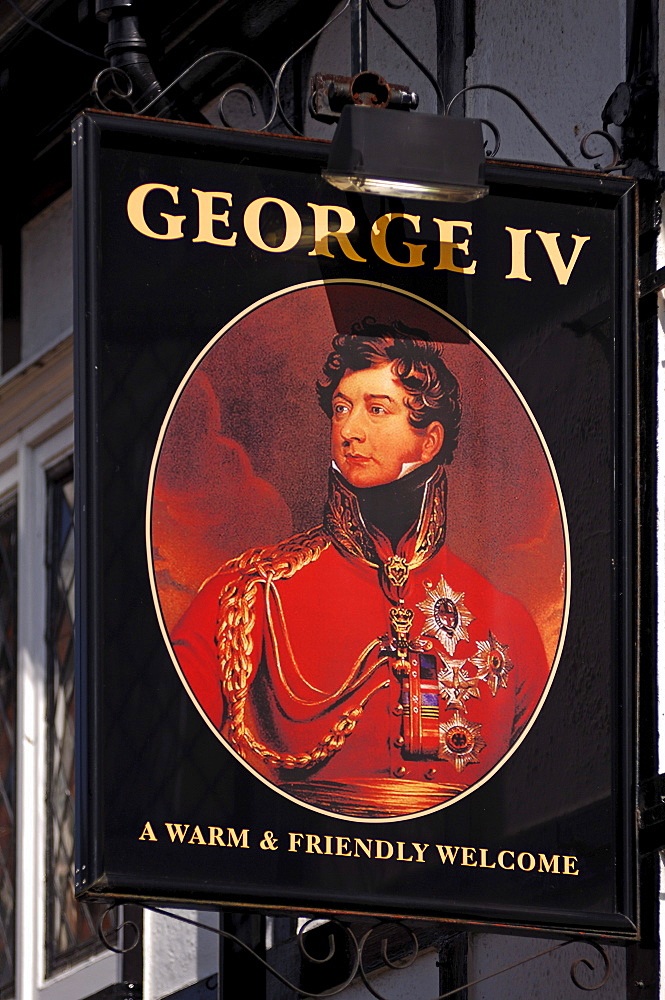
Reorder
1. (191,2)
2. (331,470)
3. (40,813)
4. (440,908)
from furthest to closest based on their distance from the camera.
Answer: (40,813)
(191,2)
(331,470)
(440,908)

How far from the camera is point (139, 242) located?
17.7 feet

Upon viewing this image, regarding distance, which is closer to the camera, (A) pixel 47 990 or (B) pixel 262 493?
(B) pixel 262 493

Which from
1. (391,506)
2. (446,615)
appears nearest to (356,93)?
(391,506)

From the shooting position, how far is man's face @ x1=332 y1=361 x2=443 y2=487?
5.50 m

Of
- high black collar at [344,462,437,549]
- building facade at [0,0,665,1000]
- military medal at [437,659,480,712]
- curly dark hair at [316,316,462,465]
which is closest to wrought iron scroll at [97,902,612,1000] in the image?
building facade at [0,0,665,1000]

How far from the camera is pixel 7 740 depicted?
923cm

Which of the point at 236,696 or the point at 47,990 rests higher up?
the point at 236,696

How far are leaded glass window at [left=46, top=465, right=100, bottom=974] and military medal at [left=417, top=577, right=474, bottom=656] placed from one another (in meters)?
3.51

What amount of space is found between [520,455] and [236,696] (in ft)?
3.35

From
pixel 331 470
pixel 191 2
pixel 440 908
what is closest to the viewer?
pixel 440 908

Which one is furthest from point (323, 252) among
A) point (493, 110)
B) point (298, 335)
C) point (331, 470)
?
point (493, 110)

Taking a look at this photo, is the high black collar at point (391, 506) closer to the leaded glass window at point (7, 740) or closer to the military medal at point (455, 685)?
the military medal at point (455, 685)

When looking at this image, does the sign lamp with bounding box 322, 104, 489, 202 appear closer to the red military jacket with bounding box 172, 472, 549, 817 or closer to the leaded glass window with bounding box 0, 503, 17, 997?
the red military jacket with bounding box 172, 472, 549, 817

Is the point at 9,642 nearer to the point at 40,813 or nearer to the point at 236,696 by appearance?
the point at 40,813
